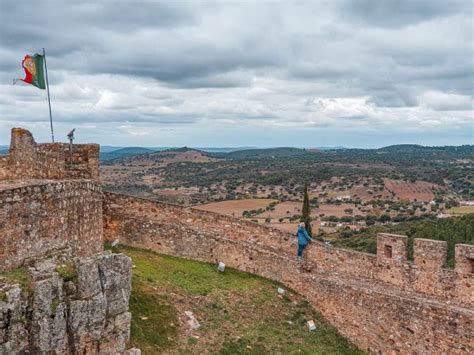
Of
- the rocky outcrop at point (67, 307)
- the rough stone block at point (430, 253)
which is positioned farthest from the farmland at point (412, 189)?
the rocky outcrop at point (67, 307)

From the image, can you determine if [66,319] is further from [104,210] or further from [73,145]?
[104,210]

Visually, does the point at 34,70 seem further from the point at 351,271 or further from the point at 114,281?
the point at 351,271

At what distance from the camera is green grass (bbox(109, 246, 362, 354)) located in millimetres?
12118

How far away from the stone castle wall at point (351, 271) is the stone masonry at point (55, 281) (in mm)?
6257

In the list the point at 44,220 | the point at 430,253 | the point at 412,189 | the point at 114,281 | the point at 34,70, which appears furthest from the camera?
the point at 412,189

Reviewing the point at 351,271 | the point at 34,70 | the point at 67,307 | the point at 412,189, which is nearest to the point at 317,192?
the point at 412,189

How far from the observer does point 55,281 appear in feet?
28.8

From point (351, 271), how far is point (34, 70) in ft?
39.2

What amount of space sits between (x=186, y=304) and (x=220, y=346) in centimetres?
168

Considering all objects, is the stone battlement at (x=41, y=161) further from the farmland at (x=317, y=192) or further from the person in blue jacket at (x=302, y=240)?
the farmland at (x=317, y=192)

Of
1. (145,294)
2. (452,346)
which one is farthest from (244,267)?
(452,346)

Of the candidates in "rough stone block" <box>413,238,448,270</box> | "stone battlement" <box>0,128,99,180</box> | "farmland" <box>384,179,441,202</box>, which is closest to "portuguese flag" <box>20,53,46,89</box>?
"stone battlement" <box>0,128,99,180</box>

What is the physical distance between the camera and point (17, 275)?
9.28 metres

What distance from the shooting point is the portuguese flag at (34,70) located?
51.2ft
